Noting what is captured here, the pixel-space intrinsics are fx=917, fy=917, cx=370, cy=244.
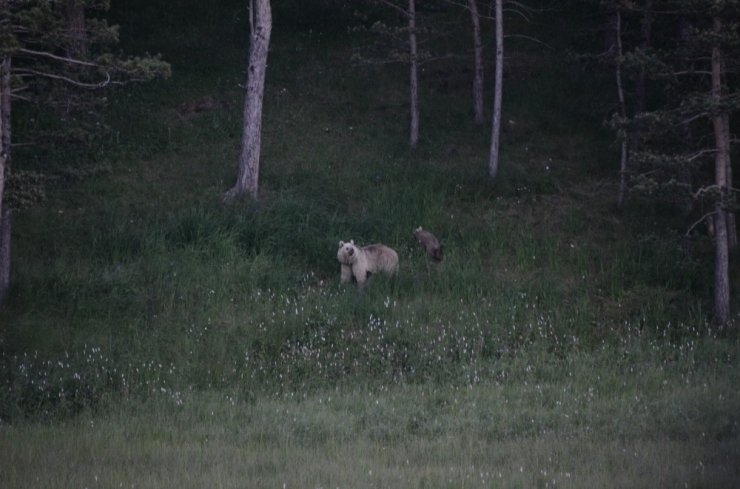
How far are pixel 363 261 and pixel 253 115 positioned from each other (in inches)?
235

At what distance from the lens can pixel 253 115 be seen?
883 inches

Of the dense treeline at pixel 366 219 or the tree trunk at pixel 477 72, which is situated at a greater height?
the tree trunk at pixel 477 72

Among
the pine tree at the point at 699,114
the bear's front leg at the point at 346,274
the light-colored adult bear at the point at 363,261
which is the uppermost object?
the pine tree at the point at 699,114

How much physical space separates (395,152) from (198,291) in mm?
8944

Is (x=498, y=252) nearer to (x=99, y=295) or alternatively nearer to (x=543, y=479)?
(x=99, y=295)

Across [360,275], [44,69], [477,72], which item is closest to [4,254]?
[44,69]

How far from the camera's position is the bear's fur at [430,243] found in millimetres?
19672

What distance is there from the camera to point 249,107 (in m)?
22.5

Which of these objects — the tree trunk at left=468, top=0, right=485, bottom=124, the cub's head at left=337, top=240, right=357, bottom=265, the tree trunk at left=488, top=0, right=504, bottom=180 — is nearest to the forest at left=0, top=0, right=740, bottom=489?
the cub's head at left=337, top=240, right=357, bottom=265

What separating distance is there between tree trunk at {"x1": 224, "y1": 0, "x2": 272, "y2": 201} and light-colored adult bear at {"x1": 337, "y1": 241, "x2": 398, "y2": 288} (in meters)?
4.62

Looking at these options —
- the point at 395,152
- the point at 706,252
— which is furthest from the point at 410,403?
the point at 395,152

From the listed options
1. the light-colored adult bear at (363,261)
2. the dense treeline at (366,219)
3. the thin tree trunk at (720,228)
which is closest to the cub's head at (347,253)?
the light-colored adult bear at (363,261)

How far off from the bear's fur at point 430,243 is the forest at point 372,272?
1.8 inches

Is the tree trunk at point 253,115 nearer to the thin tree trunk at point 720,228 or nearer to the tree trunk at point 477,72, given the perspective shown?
the tree trunk at point 477,72
